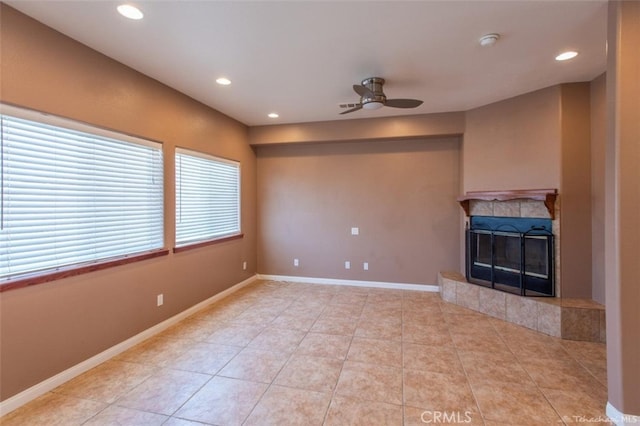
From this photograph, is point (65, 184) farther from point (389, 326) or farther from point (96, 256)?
point (389, 326)

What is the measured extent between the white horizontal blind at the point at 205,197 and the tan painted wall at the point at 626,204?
4006 mm

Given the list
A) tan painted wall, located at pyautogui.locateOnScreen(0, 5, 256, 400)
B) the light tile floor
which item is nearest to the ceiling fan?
tan painted wall, located at pyautogui.locateOnScreen(0, 5, 256, 400)

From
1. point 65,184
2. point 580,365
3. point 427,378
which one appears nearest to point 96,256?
point 65,184

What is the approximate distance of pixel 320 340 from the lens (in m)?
3.05

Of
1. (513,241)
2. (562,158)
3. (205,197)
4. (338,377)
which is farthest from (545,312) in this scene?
(205,197)

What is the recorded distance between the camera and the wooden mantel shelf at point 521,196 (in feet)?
10.6

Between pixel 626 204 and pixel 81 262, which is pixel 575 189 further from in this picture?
pixel 81 262

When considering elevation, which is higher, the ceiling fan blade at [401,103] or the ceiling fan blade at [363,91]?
the ceiling fan blade at [363,91]

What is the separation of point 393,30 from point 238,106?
8.20 feet

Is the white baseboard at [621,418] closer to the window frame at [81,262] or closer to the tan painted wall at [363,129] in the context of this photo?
the tan painted wall at [363,129]

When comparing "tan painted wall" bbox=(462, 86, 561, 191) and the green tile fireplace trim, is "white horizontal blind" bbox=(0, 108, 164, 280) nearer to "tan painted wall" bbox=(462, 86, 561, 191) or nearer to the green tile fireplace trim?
the green tile fireplace trim

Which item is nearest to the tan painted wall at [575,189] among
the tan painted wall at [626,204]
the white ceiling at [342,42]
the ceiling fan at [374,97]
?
the white ceiling at [342,42]

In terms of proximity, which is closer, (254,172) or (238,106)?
(238,106)

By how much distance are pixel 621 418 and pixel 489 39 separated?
2.78m
